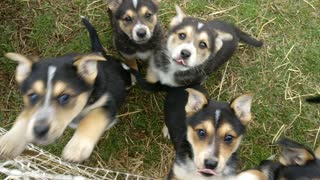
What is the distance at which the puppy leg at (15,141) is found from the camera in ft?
12.5

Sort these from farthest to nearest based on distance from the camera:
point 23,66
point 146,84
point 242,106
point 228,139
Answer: point 146,84 < point 242,106 < point 228,139 < point 23,66

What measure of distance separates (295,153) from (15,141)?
8.06 feet

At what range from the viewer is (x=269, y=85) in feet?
18.7

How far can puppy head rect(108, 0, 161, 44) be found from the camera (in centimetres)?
493

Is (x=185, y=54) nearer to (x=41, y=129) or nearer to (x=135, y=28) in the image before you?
(x=135, y=28)

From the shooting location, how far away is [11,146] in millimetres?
3818

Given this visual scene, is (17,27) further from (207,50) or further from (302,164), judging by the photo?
(302,164)

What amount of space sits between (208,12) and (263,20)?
2.47 ft

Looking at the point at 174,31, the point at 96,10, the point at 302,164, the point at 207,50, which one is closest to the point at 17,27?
the point at 96,10

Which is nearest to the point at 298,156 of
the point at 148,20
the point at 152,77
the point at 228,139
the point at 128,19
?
the point at 228,139

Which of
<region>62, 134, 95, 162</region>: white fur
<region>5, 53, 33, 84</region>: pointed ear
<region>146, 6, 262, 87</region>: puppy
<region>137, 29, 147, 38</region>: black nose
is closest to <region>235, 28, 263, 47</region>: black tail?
<region>146, 6, 262, 87</region>: puppy

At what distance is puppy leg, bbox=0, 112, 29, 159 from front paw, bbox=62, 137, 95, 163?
1.21 feet

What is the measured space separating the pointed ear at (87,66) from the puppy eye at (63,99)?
0.25 metres

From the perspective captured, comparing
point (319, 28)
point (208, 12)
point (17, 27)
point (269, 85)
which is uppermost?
point (17, 27)
